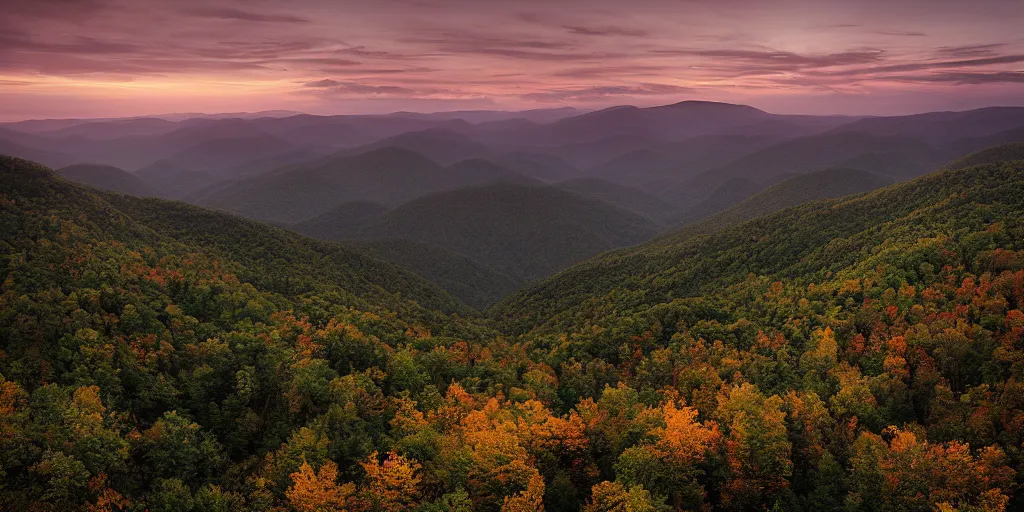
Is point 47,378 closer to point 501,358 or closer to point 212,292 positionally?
point 212,292

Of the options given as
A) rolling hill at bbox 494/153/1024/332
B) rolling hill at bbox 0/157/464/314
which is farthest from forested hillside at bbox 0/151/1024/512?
rolling hill at bbox 0/157/464/314

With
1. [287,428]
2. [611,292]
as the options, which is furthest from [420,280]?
[287,428]

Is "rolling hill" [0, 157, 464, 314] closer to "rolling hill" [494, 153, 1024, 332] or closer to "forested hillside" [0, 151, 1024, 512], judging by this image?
"forested hillside" [0, 151, 1024, 512]

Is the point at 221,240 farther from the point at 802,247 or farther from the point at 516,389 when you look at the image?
the point at 802,247

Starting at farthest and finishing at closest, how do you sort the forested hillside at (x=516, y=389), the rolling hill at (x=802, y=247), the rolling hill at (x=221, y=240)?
the rolling hill at (x=221, y=240)
the rolling hill at (x=802, y=247)
the forested hillside at (x=516, y=389)

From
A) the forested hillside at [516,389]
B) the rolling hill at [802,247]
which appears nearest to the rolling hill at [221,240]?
the forested hillside at [516,389]

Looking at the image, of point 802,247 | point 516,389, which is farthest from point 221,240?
point 802,247

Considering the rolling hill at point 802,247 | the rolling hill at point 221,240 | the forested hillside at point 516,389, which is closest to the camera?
the forested hillside at point 516,389

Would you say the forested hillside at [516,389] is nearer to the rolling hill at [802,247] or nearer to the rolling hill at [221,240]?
the rolling hill at [802,247]

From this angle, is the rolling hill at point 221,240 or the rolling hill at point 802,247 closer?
the rolling hill at point 802,247
